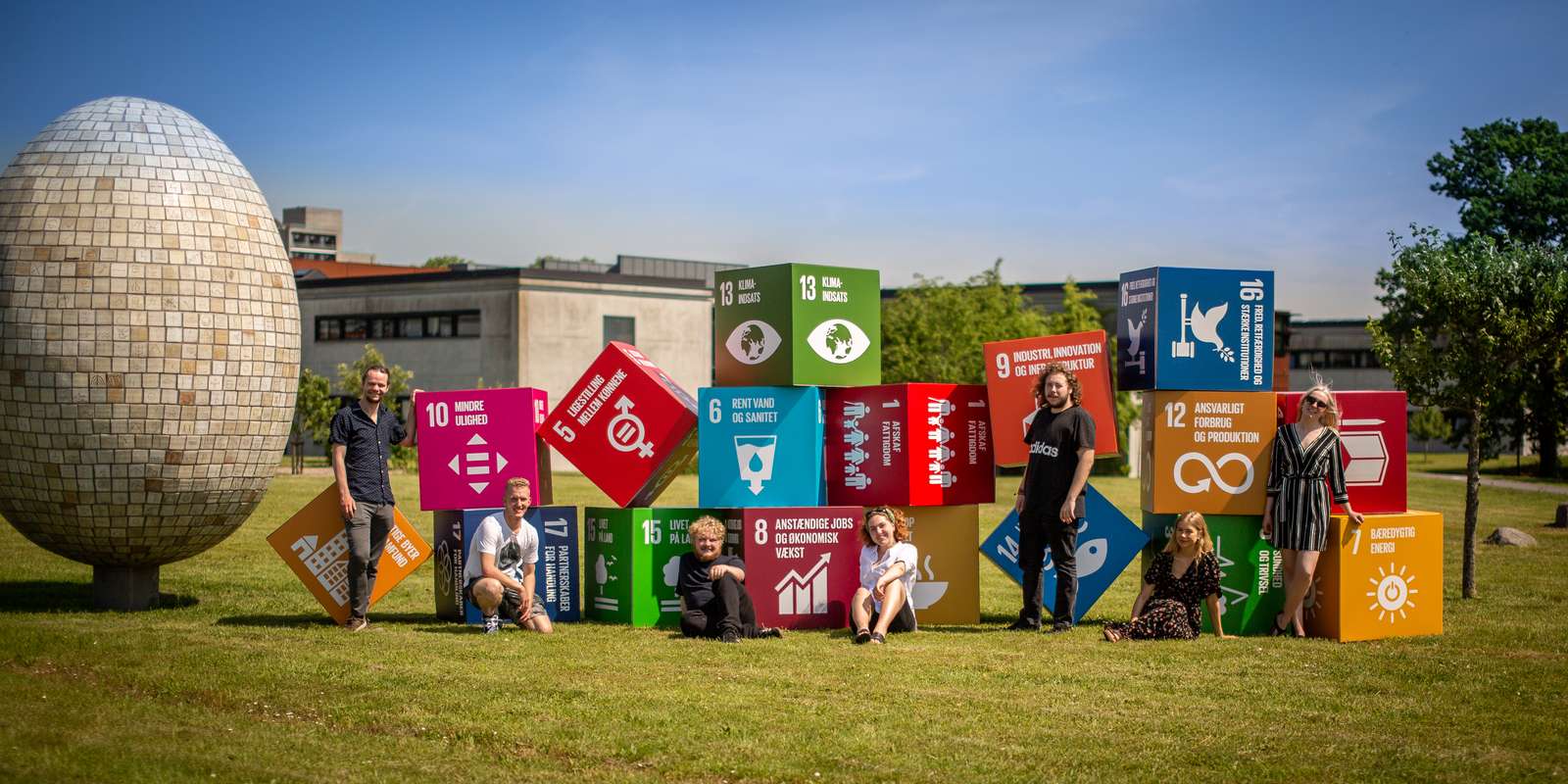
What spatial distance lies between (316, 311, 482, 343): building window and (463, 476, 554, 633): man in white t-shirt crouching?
1780 inches

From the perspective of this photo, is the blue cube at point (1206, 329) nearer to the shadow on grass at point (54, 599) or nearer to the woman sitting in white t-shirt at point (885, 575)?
the woman sitting in white t-shirt at point (885, 575)

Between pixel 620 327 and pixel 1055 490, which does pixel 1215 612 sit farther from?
pixel 620 327

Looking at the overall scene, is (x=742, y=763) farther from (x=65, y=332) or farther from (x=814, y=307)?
(x=65, y=332)

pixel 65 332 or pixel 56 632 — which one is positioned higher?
pixel 65 332

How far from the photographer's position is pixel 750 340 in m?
12.0

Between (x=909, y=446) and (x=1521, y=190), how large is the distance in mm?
35471

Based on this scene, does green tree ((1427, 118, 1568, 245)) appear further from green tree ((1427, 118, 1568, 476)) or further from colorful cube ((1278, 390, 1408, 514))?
colorful cube ((1278, 390, 1408, 514))

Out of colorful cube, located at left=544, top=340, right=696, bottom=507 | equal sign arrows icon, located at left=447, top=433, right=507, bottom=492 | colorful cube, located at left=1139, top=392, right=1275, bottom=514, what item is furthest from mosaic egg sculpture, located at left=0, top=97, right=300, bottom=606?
colorful cube, located at left=1139, top=392, right=1275, bottom=514

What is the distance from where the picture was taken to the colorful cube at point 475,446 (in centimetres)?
1168

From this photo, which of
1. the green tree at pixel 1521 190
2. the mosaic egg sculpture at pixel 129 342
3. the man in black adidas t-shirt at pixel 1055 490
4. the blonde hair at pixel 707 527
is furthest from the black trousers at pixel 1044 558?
the green tree at pixel 1521 190

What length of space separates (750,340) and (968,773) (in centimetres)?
595

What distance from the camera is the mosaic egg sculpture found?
36.5ft

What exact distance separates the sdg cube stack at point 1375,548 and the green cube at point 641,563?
504 cm

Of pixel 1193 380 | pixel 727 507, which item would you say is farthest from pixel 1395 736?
pixel 727 507
